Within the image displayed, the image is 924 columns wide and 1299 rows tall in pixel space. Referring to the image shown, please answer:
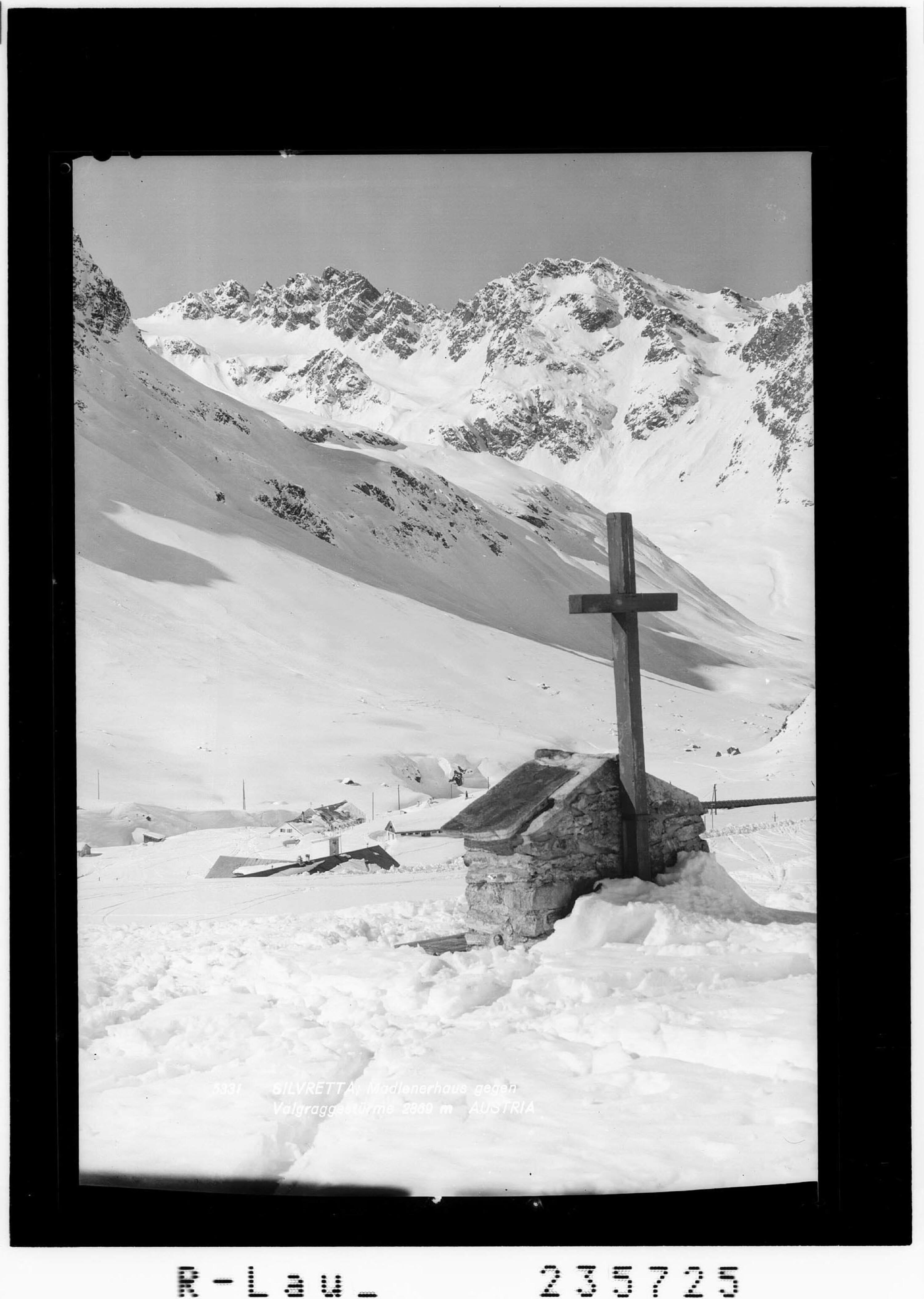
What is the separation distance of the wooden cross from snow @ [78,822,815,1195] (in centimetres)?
20

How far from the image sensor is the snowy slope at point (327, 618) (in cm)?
300

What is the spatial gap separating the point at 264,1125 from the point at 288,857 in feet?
3.04

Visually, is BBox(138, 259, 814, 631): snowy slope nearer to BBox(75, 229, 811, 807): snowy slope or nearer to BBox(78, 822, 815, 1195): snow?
BBox(75, 229, 811, 807): snowy slope

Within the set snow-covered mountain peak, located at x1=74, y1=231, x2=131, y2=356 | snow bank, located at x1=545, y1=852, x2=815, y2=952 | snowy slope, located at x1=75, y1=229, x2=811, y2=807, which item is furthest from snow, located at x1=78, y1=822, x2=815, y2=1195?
snow-covered mountain peak, located at x1=74, y1=231, x2=131, y2=356

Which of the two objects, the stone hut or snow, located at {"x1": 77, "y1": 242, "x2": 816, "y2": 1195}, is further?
the stone hut

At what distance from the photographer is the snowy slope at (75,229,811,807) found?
118 inches

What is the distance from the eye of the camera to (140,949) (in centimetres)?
295

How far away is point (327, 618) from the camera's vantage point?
3547mm

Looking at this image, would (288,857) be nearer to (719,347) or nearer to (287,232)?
(287,232)

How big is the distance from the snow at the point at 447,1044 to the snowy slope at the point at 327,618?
1.45 ft

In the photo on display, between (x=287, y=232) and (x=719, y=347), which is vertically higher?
(x=287, y=232)

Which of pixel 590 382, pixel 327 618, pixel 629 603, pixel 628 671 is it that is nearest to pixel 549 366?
pixel 590 382

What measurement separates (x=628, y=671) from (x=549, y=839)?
73 cm

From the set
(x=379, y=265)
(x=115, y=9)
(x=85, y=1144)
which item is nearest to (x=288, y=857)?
(x=85, y=1144)
